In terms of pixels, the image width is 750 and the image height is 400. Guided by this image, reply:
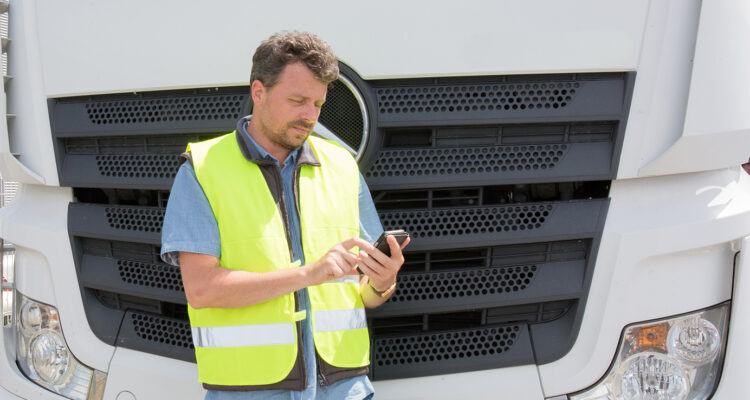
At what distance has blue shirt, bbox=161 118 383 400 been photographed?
1823 mm

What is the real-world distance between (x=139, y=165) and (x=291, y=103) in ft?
3.18

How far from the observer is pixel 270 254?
186 cm

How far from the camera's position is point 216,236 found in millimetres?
1852

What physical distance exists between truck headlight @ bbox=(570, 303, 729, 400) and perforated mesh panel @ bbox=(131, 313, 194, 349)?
4.93 ft

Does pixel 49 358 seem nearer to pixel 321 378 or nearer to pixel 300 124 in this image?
pixel 321 378

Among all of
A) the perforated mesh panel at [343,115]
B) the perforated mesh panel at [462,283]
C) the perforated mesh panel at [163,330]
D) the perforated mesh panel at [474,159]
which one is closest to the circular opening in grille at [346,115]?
the perforated mesh panel at [343,115]

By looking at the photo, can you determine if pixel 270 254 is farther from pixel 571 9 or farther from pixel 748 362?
pixel 748 362

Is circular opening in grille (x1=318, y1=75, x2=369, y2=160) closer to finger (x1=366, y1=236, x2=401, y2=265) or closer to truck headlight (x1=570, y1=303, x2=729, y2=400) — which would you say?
finger (x1=366, y1=236, x2=401, y2=265)

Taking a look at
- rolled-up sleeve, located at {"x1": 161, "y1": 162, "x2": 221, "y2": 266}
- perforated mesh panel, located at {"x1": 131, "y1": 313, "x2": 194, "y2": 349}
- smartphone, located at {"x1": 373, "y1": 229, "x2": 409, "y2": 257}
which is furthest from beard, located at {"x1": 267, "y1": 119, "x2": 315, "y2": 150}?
perforated mesh panel, located at {"x1": 131, "y1": 313, "x2": 194, "y2": 349}

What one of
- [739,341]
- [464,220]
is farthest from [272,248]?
[739,341]

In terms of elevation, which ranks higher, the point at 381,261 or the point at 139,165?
the point at 139,165

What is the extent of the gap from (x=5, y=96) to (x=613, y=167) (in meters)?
2.27

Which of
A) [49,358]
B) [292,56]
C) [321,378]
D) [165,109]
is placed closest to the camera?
[292,56]

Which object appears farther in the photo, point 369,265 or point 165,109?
point 165,109
